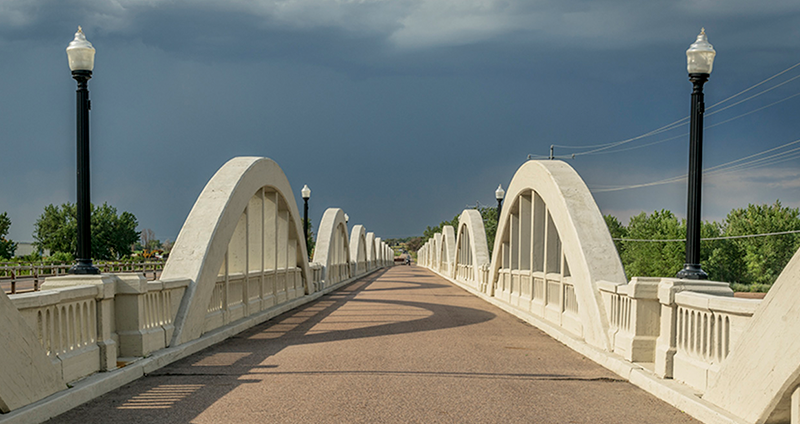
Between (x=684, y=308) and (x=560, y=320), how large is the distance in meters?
5.81

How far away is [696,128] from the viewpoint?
28.2 ft

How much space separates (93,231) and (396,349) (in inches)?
3011

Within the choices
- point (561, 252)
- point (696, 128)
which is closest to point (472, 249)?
point (561, 252)

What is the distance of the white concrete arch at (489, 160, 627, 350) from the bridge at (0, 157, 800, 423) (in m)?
0.05

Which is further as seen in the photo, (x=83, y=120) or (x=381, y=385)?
(x=83, y=120)

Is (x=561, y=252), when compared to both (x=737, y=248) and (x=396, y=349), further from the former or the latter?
(x=737, y=248)

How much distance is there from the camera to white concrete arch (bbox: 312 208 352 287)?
27.8 m

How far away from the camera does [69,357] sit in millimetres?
6684

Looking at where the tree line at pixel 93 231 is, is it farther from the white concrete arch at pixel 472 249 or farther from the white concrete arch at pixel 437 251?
the white concrete arch at pixel 472 249

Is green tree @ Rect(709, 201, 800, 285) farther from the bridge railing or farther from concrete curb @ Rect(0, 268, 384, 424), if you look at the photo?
concrete curb @ Rect(0, 268, 384, 424)

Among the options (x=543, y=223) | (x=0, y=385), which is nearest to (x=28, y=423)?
(x=0, y=385)

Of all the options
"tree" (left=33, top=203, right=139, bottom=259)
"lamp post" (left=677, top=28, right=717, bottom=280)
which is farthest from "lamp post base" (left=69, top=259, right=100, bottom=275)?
"tree" (left=33, top=203, right=139, bottom=259)

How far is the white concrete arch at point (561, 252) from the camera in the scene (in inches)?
407

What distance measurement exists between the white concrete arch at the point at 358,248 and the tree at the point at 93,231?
39948 mm
